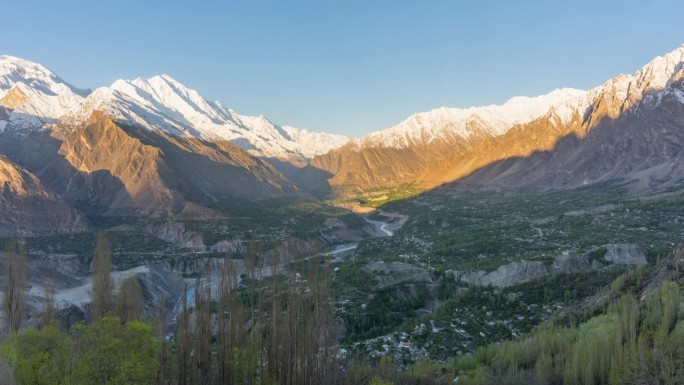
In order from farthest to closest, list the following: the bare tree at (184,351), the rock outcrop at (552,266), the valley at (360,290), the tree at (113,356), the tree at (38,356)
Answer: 1. the rock outcrop at (552,266)
2. the valley at (360,290)
3. the bare tree at (184,351)
4. the tree at (38,356)
5. the tree at (113,356)

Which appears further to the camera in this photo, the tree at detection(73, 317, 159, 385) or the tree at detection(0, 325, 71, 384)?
the tree at detection(0, 325, 71, 384)

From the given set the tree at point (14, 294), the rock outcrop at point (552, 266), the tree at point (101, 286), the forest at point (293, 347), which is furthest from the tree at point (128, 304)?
the rock outcrop at point (552, 266)

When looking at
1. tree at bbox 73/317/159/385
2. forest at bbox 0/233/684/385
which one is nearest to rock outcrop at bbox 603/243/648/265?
forest at bbox 0/233/684/385

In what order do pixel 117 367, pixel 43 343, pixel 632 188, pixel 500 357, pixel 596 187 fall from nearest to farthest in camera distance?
1. pixel 117 367
2. pixel 43 343
3. pixel 500 357
4. pixel 632 188
5. pixel 596 187

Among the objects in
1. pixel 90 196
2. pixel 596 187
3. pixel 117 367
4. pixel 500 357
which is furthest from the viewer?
pixel 90 196

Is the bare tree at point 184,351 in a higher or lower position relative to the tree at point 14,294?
lower

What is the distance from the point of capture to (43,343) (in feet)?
96.1

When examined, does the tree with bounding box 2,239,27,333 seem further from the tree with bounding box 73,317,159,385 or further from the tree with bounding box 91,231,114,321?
the tree with bounding box 73,317,159,385

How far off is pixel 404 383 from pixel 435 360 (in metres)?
8.35

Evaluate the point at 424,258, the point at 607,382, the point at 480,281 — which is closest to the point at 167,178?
the point at 424,258

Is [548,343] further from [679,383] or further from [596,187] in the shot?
[596,187]

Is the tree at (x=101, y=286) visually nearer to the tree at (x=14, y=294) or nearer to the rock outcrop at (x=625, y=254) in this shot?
the tree at (x=14, y=294)

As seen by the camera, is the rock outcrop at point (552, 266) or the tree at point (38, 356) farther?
the rock outcrop at point (552, 266)

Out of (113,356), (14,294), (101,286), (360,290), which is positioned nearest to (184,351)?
(101,286)
